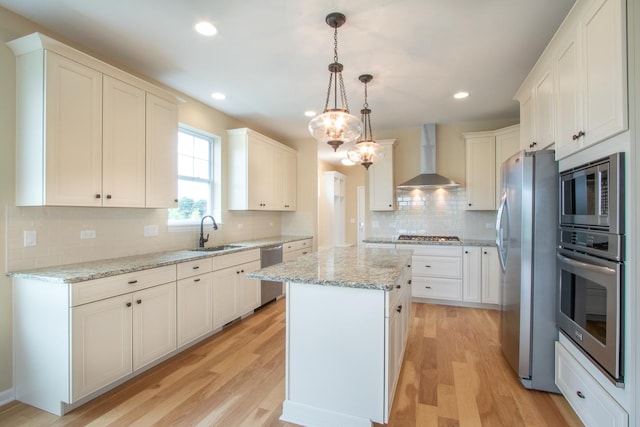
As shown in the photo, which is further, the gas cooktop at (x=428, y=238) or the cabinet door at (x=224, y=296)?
the gas cooktop at (x=428, y=238)

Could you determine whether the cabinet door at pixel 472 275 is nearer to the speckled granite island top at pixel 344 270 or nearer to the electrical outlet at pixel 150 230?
the speckled granite island top at pixel 344 270

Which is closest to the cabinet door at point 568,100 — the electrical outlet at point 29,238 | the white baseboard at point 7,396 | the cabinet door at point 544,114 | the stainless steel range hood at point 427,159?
the cabinet door at point 544,114

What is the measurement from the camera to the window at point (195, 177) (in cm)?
366

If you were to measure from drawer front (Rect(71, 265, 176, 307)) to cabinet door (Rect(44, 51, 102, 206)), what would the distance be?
0.62 meters

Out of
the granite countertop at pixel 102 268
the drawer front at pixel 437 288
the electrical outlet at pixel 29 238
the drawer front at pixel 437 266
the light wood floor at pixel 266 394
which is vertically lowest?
the light wood floor at pixel 266 394

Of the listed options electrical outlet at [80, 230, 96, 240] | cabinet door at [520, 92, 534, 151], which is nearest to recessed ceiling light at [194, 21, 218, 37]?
electrical outlet at [80, 230, 96, 240]

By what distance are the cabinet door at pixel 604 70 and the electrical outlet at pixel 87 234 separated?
3576mm

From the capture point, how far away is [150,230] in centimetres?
316

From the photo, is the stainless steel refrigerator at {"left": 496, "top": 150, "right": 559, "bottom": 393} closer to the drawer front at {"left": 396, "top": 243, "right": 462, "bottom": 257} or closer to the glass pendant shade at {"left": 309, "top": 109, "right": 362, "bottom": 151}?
the glass pendant shade at {"left": 309, "top": 109, "right": 362, "bottom": 151}

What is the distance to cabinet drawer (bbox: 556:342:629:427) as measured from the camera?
1498mm

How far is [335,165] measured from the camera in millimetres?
8984

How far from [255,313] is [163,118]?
2549mm

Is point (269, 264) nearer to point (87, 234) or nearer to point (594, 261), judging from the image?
point (87, 234)

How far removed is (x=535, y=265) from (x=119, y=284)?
302 cm
